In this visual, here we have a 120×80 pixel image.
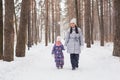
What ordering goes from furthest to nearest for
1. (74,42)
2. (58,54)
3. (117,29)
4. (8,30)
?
(117,29) → (8,30) → (58,54) → (74,42)

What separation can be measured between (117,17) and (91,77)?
6.18 m

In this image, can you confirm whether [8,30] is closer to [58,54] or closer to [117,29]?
[58,54]

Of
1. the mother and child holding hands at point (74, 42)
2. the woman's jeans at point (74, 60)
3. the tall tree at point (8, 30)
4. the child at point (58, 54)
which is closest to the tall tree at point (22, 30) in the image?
the tall tree at point (8, 30)

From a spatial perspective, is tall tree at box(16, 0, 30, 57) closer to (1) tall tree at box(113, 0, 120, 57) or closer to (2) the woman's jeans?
(1) tall tree at box(113, 0, 120, 57)

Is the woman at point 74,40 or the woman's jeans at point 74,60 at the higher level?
the woman at point 74,40

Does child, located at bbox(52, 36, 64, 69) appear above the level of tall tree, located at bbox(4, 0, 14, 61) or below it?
Answer: below

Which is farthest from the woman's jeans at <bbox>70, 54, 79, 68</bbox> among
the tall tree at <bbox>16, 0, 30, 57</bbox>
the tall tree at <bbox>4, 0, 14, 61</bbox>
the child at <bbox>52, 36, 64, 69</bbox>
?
the tall tree at <bbox>16, 0, 30, 57</bbox>

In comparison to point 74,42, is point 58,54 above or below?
below

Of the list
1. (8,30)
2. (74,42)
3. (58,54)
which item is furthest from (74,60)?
(8,30)

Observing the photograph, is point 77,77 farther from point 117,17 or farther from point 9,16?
point 117,17

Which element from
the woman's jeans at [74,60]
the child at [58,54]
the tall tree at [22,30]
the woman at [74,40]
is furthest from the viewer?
the tall tree at [22,30]

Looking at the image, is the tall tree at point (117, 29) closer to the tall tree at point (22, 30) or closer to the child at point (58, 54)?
the child at point (58, 54)

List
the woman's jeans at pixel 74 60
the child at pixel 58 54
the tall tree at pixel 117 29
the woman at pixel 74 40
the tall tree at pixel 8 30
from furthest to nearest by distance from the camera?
1. the tall tree at pixel 117 29
2. the tall tree at pixel 8 30
3. the child at pixel 58 54
4. the woman at pixel 74 40
5. the woman's jeans at pixel 74 60

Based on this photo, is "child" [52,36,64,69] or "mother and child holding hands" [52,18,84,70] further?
"child" [52,36,64,69]
